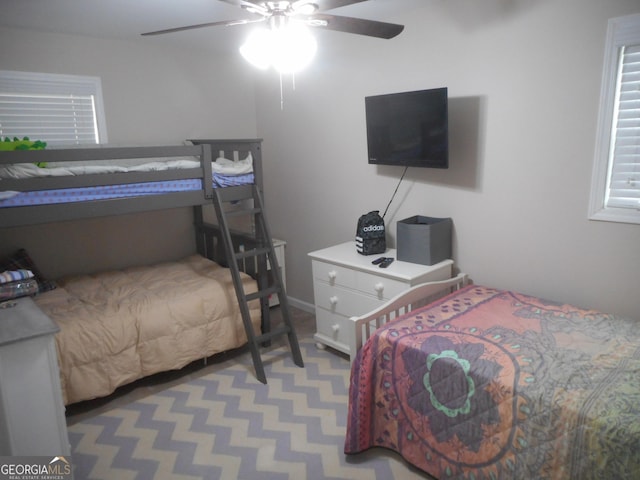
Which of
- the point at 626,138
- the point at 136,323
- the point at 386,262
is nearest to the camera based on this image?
the point at 626,138

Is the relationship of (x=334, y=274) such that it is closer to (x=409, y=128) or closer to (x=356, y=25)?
(x=409, y=128)

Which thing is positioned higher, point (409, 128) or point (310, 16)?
point (310, 16)

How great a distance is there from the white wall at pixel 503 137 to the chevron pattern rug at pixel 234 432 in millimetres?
1253

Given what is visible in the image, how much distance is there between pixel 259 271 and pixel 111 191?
1.14 metres

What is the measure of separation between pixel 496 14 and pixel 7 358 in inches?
114

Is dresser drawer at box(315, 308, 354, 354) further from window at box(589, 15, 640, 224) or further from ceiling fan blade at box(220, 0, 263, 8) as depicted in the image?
ceiling fan blade at box(220, 0, 263, 8)

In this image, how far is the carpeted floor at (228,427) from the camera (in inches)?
85.7

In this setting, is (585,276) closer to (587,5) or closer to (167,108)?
(587,5)

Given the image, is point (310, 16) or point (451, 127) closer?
point (310, 16)

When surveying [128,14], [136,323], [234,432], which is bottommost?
[234,432]

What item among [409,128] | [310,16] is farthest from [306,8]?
[409,128]

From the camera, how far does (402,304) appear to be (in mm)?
2508

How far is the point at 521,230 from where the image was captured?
8.64 ft

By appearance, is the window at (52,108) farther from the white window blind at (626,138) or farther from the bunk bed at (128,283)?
the white window blind at (626,138)
